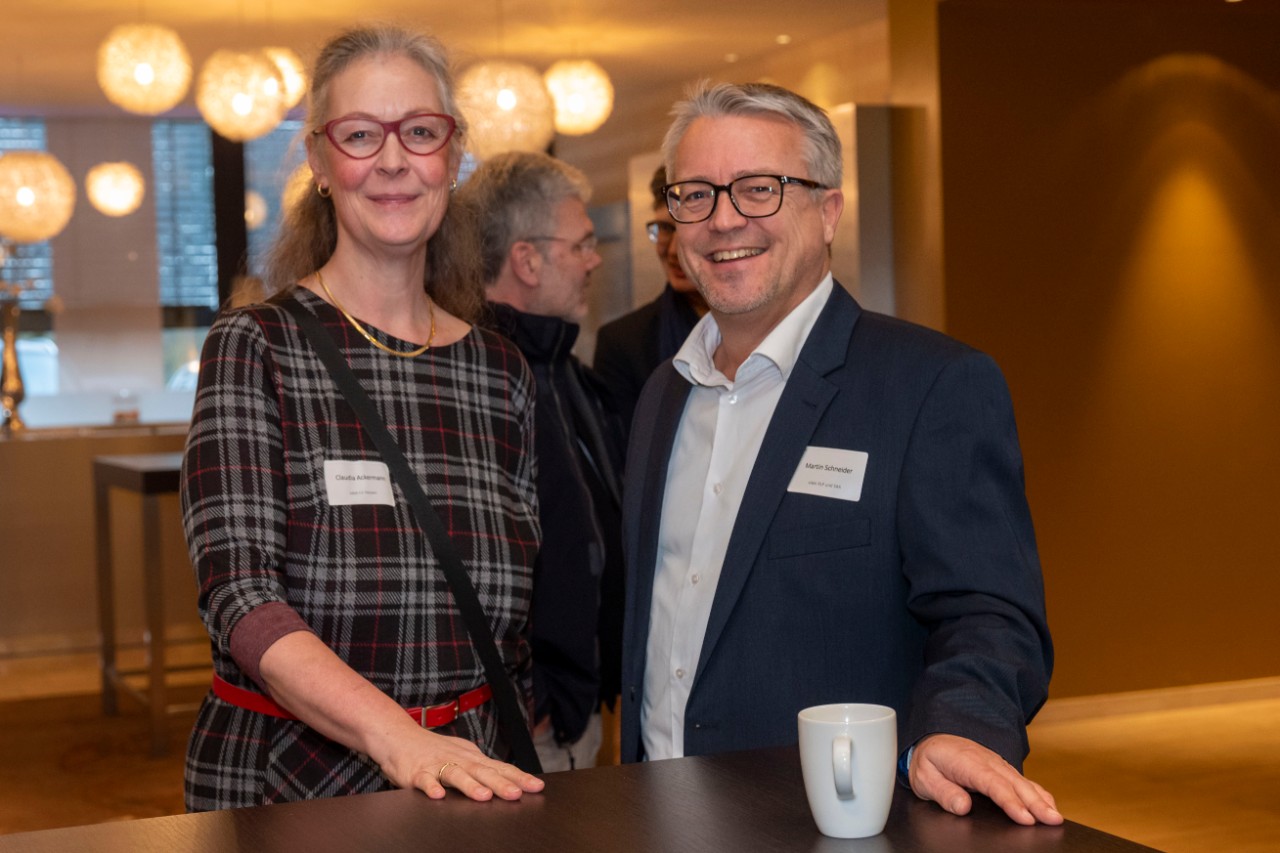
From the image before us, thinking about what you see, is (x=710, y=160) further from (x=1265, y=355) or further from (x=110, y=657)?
(x=110, y=657)

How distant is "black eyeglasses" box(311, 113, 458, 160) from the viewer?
1.88 meters

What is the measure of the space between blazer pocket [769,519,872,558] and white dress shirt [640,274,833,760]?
0.30 ft

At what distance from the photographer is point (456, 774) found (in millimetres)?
1344

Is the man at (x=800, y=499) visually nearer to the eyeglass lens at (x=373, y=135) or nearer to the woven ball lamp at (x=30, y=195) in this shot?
the eyeglass lens at (x=373, y=135)

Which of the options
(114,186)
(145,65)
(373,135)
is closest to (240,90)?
(145,65)

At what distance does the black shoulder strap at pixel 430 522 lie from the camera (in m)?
1.82

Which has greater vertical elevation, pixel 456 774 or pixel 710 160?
pixel 710 160

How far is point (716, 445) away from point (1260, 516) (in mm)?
5030

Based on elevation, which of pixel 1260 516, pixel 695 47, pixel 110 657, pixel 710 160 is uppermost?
pixel 695 47

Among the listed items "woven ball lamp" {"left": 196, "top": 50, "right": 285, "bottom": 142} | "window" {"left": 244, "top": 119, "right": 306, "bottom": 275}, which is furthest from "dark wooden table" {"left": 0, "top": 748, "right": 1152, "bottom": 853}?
"window" {"left": 244, "top": 119, "right": 306, "bottom": 275}

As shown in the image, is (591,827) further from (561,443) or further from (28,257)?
(28,257)

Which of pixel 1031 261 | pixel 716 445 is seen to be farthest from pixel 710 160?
pixel 1031 261

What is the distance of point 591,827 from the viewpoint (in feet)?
3.94

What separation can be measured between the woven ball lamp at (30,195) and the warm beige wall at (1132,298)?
550 cm
